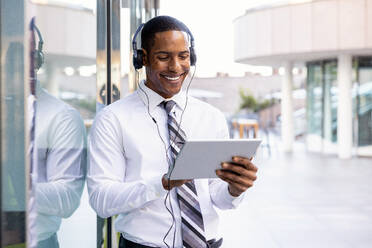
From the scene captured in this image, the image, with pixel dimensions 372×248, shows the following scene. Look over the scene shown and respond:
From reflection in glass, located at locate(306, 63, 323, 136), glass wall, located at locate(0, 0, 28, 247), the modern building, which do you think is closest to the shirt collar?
glass wall, located at locate(0, 0, 28, 247)

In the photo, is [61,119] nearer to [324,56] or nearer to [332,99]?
[324,56]

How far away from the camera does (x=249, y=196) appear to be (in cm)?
773

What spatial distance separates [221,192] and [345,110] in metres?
12.1

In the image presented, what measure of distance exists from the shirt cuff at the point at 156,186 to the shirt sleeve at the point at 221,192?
27 centimetres

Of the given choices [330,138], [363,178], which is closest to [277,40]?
[330,138]

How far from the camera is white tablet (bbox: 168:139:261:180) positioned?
4.55 feet

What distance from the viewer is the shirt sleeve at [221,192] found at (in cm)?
174

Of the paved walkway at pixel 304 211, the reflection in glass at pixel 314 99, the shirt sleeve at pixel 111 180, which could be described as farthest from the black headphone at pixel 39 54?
the reflection in glass at pixel 314 99

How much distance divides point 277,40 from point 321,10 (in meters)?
1.51

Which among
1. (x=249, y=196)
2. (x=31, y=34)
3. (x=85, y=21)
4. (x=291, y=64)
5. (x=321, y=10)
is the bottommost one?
(x=249, y=196)

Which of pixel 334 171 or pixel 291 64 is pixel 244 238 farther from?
pixel 291 64

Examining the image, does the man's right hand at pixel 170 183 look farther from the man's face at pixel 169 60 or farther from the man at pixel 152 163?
the man's face at pixel 169 60

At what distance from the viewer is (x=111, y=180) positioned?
62.9 inches

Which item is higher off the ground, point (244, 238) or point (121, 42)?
point (121, 42)
